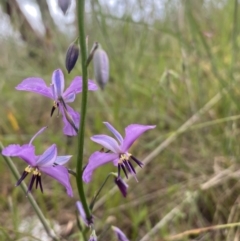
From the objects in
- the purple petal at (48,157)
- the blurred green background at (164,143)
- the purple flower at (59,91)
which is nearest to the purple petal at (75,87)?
the purple flower at (59,91)

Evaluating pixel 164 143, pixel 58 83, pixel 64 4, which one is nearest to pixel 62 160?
pixel 58 83

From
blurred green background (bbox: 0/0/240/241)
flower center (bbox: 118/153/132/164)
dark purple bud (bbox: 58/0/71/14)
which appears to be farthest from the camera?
blurred green background (bbox: 0/0/240/241)

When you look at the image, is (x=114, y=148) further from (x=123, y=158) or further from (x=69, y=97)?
(x=69, y=97)

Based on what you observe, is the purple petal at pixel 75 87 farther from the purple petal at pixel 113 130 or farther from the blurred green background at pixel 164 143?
the blurred green background at pixel 164 143

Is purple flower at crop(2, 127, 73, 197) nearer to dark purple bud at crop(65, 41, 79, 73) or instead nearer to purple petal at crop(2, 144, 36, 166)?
purple petal at crop(2, 144, 36, 166)

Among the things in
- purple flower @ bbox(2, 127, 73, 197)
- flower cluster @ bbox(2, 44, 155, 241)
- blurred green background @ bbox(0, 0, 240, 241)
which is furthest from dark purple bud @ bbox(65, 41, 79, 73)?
blurred green background @ bbox(0, 0, 240, 241)

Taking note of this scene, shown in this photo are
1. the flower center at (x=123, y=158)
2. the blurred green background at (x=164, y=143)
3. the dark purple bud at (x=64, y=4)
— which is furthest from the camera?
the blurred green background at (x=164, y=143)

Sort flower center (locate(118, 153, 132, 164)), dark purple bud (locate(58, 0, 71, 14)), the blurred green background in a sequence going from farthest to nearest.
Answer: the blurred green background < flower center (locate(118, 153, 132, 164)) < dark purple bud (locate(58, 0, 71, 14))
